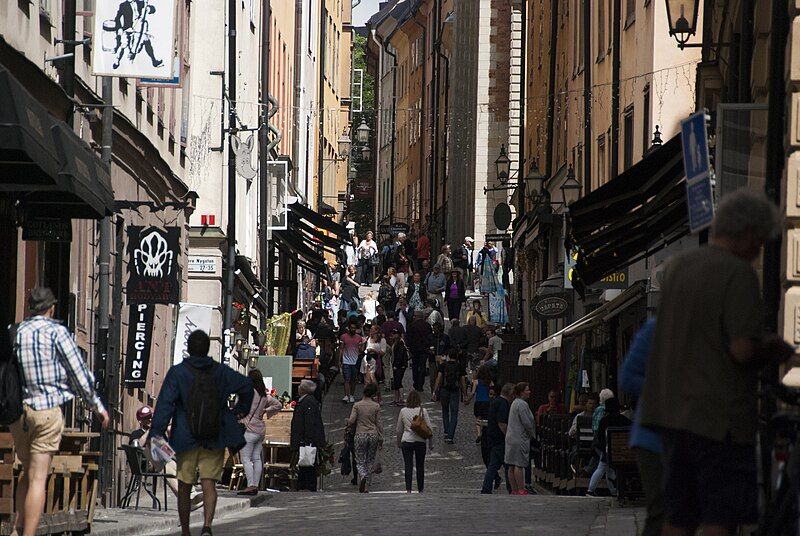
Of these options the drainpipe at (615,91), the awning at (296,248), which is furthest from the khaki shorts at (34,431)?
the awning at (296,248)

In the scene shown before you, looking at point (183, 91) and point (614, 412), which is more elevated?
point (183, 91)

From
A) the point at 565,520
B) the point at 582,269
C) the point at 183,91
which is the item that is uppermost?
the point at 183,91

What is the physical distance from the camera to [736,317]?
7758 millimetres

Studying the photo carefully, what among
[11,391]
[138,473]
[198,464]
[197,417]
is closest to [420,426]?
[138,473]

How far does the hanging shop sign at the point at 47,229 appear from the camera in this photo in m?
17.0

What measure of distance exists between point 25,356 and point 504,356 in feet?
86.8

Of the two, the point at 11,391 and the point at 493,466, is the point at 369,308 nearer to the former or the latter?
the point at 493,466

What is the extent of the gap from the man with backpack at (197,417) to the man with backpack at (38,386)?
1705 millimetres

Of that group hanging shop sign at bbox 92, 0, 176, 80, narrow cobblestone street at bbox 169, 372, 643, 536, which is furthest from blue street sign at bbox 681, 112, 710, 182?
hanging shop sign at bbox 92, 0, 176, 80

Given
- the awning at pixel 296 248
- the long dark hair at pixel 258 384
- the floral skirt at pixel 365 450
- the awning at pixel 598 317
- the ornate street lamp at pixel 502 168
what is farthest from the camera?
the awning at pixel 296 248

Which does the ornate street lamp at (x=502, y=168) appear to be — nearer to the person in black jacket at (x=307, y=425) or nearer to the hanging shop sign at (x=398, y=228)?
the person in black jacket at (x=307, y=425)

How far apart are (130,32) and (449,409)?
1752 centimetres

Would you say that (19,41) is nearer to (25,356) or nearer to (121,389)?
(25,356)

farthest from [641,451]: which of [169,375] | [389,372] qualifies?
[389,372]
